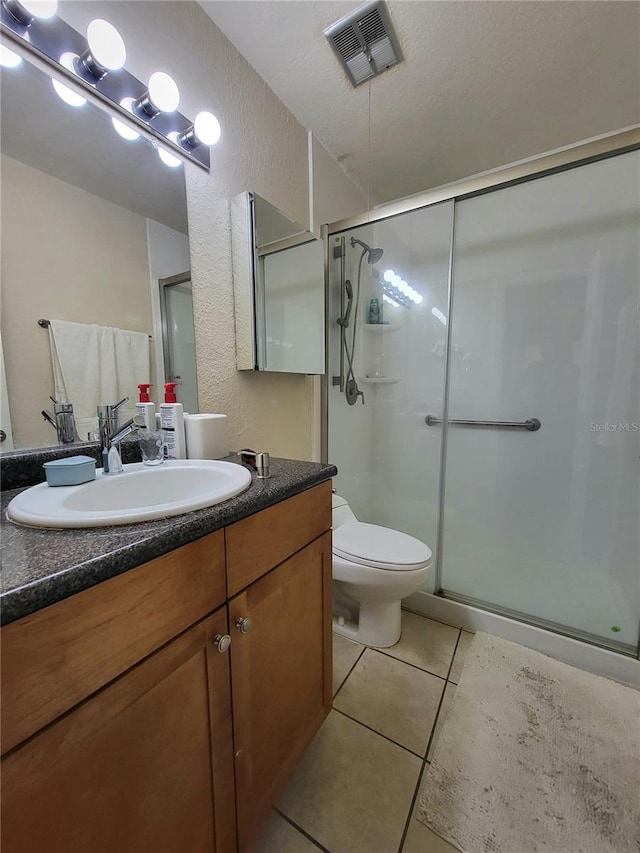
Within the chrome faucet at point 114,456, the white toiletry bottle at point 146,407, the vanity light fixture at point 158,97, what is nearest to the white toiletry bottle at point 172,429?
the white toiletry bottle at point 146,407

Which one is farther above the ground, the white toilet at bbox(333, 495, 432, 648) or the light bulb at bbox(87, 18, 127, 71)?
the light bulb at bbox(87, 18, 127, 71)

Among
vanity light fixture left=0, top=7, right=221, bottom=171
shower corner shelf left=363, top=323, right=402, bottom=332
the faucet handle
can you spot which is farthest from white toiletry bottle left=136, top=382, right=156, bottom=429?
shower corner shelf left=363, top=323, right=402, bottom=332

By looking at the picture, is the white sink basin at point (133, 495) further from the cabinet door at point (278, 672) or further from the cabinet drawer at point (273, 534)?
the cabinet door at point (278, 672)

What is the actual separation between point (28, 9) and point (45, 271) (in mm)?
549

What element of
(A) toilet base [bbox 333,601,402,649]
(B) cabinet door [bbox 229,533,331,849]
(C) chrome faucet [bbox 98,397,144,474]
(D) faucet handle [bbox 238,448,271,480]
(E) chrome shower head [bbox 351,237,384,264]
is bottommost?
(A) toilet base [bbox 333,601,402,649]

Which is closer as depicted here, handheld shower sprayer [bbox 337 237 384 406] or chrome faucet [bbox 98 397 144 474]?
chrome faucet [bbox 98 397 144 474]

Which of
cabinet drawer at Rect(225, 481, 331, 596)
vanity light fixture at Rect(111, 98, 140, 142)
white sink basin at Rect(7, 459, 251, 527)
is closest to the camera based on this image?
white sink basin at Rect(7, 459, 251, 527)

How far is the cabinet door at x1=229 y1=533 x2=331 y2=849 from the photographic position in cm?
68

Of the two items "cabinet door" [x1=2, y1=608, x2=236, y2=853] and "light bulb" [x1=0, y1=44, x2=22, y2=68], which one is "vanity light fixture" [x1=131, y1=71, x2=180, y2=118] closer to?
"light bulb" [x1=0, y1=44, x2=22, y2=68]

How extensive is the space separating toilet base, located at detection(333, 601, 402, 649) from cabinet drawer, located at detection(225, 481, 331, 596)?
2.36ft

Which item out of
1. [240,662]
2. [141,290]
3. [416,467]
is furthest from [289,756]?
[416,467]

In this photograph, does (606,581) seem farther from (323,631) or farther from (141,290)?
(141,290)

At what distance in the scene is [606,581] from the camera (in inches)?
59.5

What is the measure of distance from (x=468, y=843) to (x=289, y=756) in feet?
1.56
